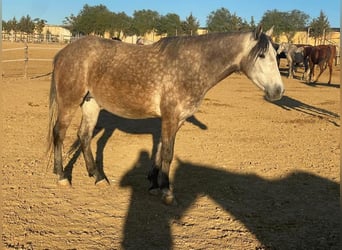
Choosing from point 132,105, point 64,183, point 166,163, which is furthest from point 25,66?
point 166,163

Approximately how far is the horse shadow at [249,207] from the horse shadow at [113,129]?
3.04 ft

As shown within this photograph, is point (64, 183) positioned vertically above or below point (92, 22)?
below

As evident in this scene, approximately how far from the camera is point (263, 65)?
4293 millimetres

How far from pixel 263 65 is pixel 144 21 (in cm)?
6324

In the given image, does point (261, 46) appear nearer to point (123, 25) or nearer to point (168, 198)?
point (168, 198)

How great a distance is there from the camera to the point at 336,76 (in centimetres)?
2339

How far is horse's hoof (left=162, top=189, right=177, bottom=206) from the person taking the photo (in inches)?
173

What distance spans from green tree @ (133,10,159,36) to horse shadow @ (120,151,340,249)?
5883cm

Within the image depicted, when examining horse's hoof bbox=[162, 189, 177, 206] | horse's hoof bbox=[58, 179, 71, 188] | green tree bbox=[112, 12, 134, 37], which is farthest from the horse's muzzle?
green tree bbox=[112, 12, 134, 37]

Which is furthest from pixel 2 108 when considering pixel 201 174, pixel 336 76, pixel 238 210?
pixel 336 76

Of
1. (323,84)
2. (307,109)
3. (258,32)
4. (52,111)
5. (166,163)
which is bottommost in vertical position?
(166,163)

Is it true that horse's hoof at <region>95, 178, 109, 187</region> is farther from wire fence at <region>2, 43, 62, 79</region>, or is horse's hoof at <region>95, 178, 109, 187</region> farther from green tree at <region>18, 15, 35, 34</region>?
green tree at <region>18, 15, 35, 34</region>

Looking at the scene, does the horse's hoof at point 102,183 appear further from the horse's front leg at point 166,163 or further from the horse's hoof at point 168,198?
the horse's hoof at point 168,198

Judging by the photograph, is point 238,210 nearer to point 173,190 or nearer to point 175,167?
point 173,190
